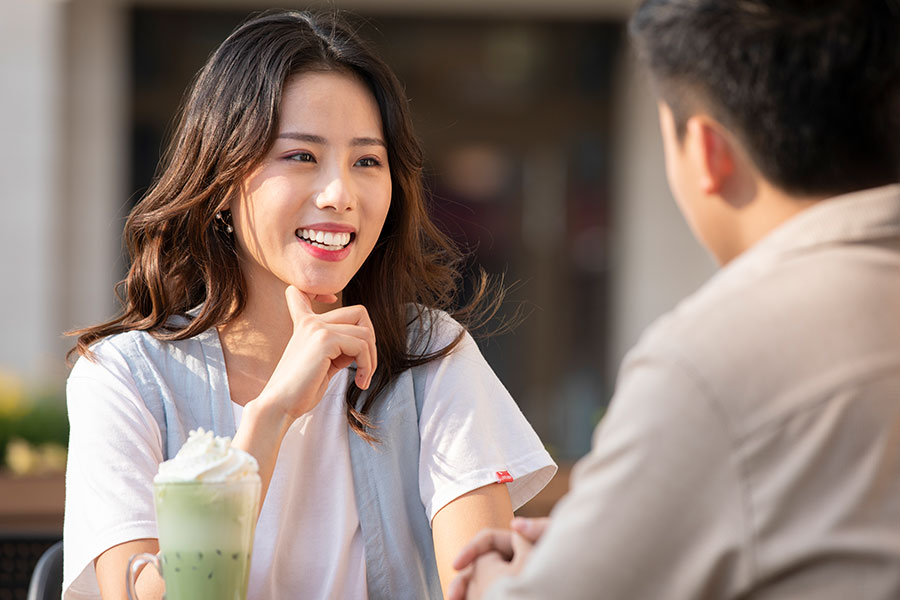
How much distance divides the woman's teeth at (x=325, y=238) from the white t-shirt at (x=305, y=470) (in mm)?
262

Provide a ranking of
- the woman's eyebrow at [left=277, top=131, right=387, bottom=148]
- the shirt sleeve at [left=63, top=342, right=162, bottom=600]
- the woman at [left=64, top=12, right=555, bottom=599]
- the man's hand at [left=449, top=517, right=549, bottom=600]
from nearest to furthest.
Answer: the man's hand at [left=449, top=517, right=549, bottom=600] → the shirt sleeve at [left=63, top=342, right=162, bottom=600] → the woman at [left=64, top=12, right=555, bottom=599] → the woman's eyebrow at [left=277, top=131, right=387, bottom=148]

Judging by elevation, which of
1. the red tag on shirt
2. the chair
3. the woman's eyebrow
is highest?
the woman's eyebrow

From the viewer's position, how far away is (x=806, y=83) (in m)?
1.03

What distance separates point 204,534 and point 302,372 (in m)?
0.42

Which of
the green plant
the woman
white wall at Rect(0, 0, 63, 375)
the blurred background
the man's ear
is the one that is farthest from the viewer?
the blurred background

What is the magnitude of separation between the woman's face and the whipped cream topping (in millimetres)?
693

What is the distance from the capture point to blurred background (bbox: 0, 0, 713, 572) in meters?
6.30

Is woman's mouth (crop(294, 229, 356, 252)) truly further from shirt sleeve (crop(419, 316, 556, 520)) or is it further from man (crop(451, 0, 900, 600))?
man (crop(451, 0, 900, 600))

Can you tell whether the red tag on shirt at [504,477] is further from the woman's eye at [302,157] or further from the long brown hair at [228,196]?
the woman's eye at [302,157]

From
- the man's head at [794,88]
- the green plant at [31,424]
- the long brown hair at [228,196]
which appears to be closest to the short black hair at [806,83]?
the man's head at [794,88]

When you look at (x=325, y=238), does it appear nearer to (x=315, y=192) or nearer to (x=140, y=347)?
(x=315, y=192)

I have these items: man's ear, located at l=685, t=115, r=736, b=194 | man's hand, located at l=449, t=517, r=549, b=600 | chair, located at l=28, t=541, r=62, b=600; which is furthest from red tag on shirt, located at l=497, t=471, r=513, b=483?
man's ear, located at l=685, t=115, r=736, b=194

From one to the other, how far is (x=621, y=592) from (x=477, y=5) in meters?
6.49

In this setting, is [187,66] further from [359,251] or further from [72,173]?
[359,251]
